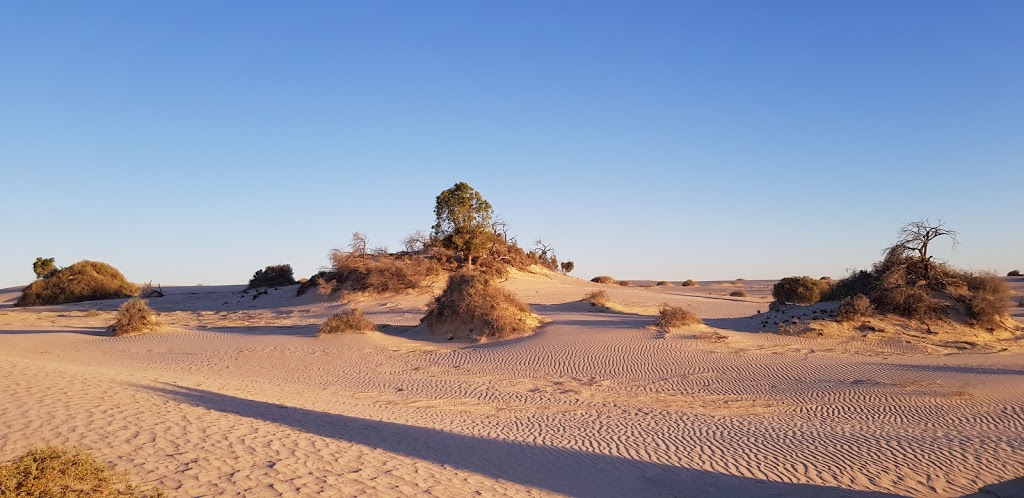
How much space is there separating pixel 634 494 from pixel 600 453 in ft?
6.01

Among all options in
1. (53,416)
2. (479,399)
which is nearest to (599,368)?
(479,399)

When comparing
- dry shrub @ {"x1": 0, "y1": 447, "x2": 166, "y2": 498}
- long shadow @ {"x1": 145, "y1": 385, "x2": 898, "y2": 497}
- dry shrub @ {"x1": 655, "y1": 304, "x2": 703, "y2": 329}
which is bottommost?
long shadow @ {"x1": 145, "y1": 385, "x2": 898, "y2": 497}

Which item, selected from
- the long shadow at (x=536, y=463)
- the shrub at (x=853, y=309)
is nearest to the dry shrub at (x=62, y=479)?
the long shadow at (x=536, y=463)

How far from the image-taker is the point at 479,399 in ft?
46.1

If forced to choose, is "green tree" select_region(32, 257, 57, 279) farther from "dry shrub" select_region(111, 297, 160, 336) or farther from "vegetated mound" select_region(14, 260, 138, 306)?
"dry shrub" select_region(111, 297, 160, 336)

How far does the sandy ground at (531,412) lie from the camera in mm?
7684

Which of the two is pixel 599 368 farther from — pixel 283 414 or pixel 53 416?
pixel 53 416

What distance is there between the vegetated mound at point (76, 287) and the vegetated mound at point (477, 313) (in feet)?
102

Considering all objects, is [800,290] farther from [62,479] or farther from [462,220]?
[62,479]

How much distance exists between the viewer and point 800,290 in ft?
111

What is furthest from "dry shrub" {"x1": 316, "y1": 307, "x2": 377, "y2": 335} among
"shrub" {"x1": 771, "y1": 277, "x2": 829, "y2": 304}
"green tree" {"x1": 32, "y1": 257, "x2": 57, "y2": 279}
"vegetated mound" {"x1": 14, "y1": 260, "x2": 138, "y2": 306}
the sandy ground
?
"green tree" {"x1": 32, "y1": 257, "x2": 57, "y2": 279}

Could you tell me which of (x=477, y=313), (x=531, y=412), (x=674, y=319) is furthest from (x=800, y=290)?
(x=531, y=412)

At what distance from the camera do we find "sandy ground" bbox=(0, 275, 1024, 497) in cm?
768

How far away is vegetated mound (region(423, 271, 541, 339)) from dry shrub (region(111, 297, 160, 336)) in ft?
34.0
